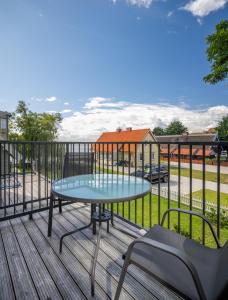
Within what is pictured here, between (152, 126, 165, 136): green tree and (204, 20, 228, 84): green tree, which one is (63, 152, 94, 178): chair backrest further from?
(152, 126, 165, 136): green tree

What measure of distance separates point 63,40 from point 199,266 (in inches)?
330

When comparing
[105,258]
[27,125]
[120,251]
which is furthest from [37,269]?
[27,125]

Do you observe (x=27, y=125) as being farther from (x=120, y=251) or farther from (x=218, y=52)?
(x=120, y=251)

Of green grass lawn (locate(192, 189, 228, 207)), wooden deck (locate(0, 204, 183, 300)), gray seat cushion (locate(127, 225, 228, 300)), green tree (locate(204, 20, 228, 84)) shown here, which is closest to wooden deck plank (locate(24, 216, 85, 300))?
wooden deck (locate(0, 204, 183, 300))

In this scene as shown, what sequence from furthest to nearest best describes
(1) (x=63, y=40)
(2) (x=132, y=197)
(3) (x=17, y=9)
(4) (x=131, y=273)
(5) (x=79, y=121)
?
(5) (x=79, y=121) < (1) (x=63, y=40) < (3) (x=17, y=9) < (4) (x=131, y=273) < (2) (x=132, y=197)

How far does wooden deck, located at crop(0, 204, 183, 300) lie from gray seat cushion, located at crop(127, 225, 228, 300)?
1.46ft

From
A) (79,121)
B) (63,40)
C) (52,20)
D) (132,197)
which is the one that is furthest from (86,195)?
(79,121)

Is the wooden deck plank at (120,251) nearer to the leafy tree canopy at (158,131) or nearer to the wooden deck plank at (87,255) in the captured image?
the wooden deck plank at (87,255)

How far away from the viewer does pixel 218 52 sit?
19.0ft

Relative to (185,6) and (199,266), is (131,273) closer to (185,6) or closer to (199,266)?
(199,266)

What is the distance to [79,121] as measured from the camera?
2233 centimetres

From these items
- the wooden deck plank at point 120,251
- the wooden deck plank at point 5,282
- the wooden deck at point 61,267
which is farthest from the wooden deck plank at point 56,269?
the wooden deck plank at point 120,251

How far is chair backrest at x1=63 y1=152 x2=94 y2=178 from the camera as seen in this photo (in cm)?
285

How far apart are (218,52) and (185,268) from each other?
6912mm
